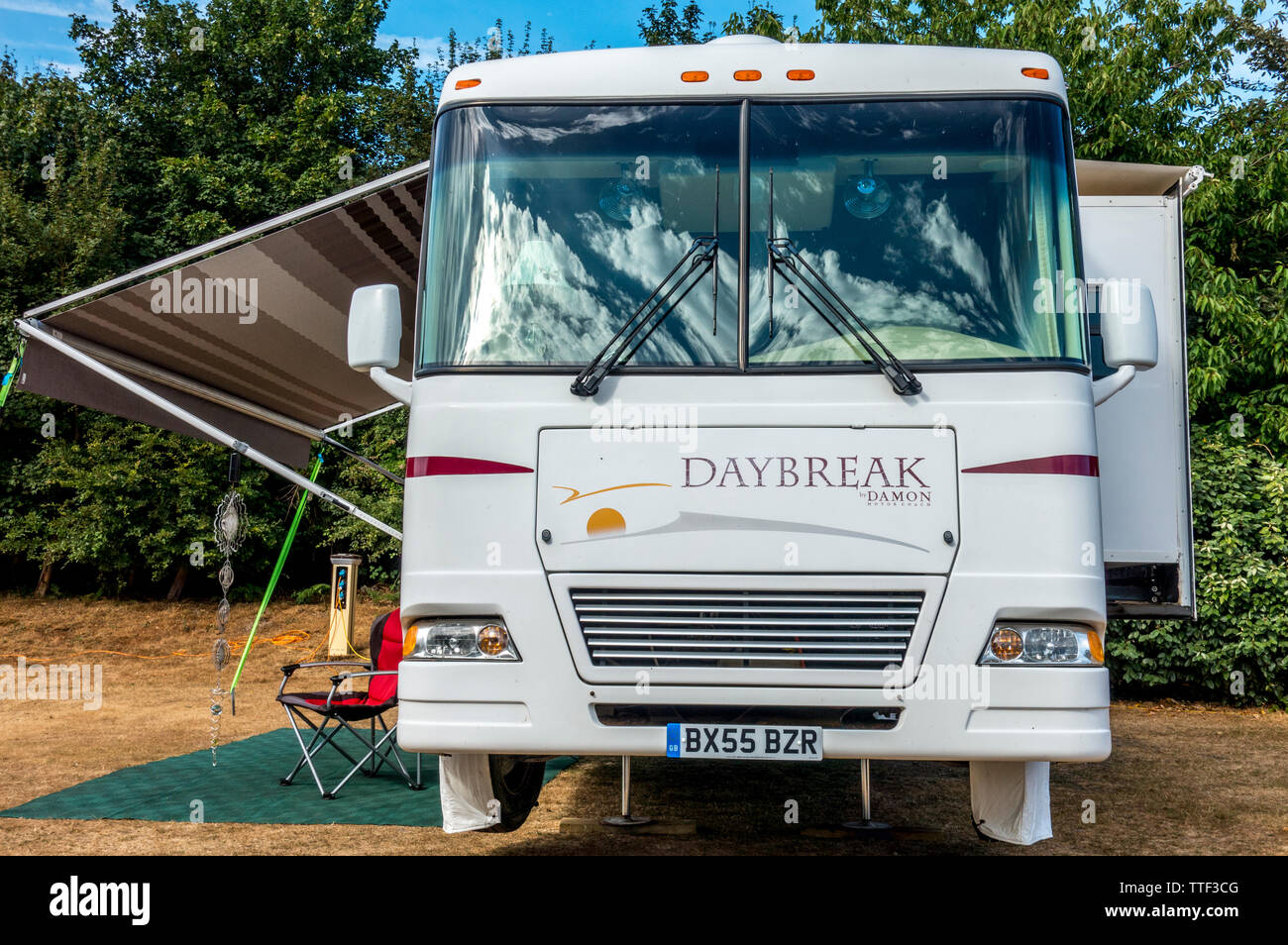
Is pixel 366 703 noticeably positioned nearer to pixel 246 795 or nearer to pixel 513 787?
pixel 246 795

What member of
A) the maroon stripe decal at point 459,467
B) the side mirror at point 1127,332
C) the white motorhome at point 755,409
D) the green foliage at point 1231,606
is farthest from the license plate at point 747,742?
A: the green foliage at point 1231,606

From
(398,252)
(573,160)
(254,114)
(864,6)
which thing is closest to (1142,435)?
(573,160)

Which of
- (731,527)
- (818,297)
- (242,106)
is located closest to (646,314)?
(818,297)

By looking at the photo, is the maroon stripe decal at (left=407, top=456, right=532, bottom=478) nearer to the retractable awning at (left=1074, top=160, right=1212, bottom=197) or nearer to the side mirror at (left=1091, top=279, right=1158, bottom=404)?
the side mirror at (left=1091, top=279, right=1158, bottom=404)

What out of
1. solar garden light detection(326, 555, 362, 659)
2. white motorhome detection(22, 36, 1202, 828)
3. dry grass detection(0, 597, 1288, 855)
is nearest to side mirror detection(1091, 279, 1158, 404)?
white motorhome detection(22, 36, 1202, 828)

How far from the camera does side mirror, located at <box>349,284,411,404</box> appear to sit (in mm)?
3875

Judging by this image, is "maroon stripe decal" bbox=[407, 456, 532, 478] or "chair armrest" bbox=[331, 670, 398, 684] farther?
"chair armrest" bbox=[331, 670, 398, 684]

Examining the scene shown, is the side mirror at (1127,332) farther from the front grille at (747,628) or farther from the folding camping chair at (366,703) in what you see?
the folding camping chair at (366,703)

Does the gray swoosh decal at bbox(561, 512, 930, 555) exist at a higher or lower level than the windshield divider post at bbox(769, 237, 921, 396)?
lower

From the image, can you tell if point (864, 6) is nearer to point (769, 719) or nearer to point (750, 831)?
point (750, 831)

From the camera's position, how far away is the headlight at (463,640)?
140 inches

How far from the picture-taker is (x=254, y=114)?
70.2 feet

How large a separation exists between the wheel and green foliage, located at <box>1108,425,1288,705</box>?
691cm

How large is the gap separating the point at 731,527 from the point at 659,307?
791 millimetres
